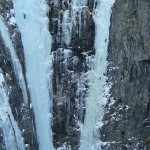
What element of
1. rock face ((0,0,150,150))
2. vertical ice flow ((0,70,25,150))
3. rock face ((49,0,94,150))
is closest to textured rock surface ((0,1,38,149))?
rock face ((0,0,150,150))

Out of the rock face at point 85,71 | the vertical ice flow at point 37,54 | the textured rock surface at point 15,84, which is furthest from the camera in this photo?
the rock face at point 85,71

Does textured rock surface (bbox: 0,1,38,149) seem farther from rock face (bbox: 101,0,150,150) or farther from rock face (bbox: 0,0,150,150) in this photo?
rock face (bbox: 101,0,150,150)

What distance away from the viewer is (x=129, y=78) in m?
10.9

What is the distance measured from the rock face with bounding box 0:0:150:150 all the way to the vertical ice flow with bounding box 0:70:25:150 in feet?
0.36

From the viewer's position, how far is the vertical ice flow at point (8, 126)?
10.4m

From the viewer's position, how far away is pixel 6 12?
10.0 m

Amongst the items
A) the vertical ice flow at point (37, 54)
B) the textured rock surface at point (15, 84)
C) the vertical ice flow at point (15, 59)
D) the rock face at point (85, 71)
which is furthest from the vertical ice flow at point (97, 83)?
the vertical ice flow at point (15, 59)

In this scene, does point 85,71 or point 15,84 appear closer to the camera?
point 15,84

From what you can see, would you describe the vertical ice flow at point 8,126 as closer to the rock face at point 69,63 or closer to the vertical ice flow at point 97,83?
the rock face at point 69,63

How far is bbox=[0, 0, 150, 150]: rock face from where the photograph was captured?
10344 millimetres

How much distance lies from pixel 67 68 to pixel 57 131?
1.81m

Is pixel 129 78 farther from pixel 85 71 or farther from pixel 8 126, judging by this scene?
pixel 8 126

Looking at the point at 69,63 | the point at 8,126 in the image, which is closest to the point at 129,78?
the point at 69,63

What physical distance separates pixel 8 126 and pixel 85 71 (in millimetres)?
2445
